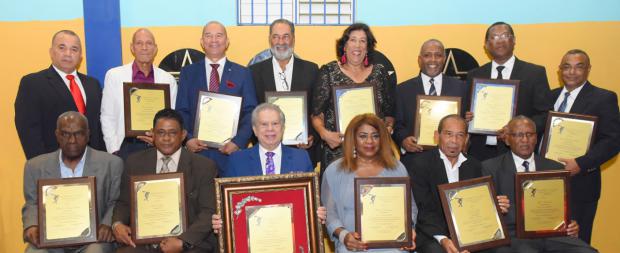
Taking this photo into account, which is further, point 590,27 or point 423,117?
point 590,27

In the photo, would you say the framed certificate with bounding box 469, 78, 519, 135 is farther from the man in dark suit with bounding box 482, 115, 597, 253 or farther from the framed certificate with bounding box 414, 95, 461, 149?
the man in dark suit with bounding box 482, 115, 597, 253

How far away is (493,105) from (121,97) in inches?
129

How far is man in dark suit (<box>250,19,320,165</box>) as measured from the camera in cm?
511

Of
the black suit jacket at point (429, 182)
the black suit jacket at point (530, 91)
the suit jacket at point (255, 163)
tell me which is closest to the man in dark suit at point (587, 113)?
the black suit jacket at point (530, 91)

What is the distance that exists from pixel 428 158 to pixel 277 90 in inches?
63.4

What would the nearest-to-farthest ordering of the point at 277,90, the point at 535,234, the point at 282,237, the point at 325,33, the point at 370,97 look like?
the point at 282,237, the point at 535,234, the point at 370,97, the point at 277,90, the point at 325,33

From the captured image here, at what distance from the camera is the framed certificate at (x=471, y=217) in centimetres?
383

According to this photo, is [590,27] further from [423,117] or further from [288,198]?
[288,198]

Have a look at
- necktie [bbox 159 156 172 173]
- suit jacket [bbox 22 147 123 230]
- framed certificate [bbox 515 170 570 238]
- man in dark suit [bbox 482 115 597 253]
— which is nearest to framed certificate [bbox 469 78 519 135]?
man in dark suit [bbox 482 115 597 253]

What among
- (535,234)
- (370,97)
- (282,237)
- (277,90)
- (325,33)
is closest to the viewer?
(282,237)

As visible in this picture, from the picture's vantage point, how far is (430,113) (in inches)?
191

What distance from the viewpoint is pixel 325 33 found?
20.1 feet

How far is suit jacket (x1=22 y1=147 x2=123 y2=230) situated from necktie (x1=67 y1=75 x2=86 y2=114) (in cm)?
75

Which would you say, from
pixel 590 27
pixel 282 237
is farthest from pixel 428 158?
pixel 590 27
